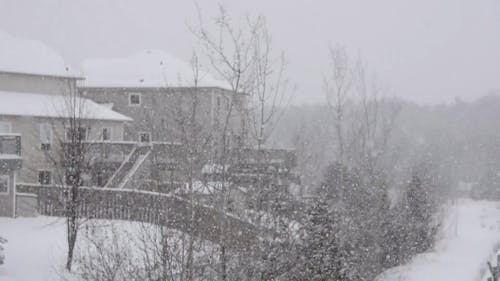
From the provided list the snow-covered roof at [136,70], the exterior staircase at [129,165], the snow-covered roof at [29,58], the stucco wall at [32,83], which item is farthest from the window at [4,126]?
the snow-covered roof at [136,70]

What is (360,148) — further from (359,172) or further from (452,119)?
(452,119)

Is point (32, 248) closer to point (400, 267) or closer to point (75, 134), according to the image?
point (75, 134)

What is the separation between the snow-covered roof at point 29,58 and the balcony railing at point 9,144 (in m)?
13.7

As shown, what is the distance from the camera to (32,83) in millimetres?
32812

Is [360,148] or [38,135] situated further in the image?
[38,135]

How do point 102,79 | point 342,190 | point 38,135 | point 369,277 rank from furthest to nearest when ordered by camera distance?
1. point 102,79
2. point 38,135
3. point 342,190
4. point 369,277

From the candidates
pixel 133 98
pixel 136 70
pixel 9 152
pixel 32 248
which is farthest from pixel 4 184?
pixel 136 70

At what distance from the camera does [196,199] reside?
7891mm

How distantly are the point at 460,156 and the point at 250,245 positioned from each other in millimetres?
76162

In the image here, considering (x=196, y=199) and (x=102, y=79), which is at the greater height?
(x=102, y=79)

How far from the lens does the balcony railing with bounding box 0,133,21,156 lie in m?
19.4

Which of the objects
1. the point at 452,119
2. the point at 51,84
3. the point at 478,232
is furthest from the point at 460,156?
the point at 51,84

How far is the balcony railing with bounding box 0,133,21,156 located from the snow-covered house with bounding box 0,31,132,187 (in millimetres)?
5644

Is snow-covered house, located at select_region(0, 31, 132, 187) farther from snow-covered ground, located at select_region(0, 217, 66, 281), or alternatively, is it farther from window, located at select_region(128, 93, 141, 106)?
snow-covered ground, located at select_region(0, 217, 66, 281)
